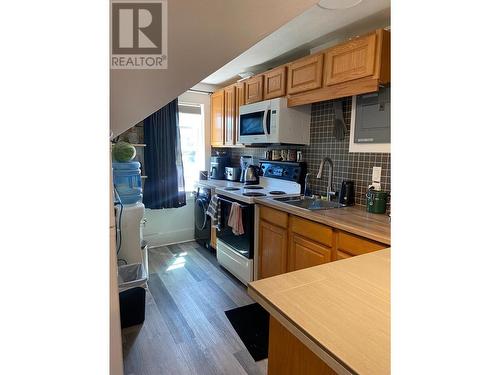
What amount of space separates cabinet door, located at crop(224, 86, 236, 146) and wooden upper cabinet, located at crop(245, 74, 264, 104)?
31 centimetres

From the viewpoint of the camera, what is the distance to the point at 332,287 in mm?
896

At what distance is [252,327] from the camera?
7.04 feet

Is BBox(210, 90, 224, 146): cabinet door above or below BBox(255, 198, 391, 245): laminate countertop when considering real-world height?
above

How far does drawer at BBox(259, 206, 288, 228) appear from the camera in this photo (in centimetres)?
233

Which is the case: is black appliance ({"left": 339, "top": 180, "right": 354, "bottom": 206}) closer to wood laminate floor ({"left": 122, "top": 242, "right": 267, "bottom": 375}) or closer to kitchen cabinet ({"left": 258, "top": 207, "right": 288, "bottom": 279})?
kitchen cabinet ({"left": 258, "top": 207, "right": 288, "bottom": 279})

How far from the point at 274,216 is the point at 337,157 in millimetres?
787

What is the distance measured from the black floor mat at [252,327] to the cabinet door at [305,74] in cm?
194

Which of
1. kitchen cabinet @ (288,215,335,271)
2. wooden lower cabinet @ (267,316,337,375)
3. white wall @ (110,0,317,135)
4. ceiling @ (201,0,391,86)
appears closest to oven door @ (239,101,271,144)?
ceiling @ (201,0,391,86)

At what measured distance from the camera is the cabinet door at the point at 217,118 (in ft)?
12.3

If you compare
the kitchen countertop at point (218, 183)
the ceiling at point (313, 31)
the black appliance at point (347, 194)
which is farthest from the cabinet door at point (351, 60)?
the kitchen countertop at point (218, 183)

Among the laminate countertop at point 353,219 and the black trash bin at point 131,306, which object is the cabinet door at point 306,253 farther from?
the black trash bin at point 131,306

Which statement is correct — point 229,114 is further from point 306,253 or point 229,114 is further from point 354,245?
point 354,245

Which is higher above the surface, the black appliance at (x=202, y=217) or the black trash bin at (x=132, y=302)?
the black appliance at (x=202, y=217)
